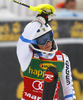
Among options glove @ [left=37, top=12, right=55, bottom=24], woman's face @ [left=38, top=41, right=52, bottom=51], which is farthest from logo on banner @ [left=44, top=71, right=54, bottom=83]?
glove @ [left=37, top=12, right=55, bottom=24]

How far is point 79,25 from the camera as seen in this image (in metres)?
7.40

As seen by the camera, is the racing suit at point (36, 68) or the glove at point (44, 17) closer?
the glove at point (44, 17)

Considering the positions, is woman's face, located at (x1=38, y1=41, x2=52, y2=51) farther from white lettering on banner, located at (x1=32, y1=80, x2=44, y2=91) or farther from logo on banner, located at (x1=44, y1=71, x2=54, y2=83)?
white lettering on banner, located at (x1=32, y1=80, x2=44, y2=91)

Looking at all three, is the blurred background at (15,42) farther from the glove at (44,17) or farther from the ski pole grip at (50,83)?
the glove at (44,17)

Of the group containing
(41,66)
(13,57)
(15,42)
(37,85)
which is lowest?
(13,57)

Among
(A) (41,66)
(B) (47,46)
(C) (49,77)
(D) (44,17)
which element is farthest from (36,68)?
(D) (44,17)

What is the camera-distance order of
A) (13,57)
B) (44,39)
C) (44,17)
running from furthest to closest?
(13,57), (44,39), (44,17)

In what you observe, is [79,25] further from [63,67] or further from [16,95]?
[63,67]

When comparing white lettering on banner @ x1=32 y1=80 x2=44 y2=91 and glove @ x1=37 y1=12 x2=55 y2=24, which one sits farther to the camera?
white lettering on banner @ x1=32 y1=80 x2=44 y2=91

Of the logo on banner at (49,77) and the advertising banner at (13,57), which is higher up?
the logo on banner at (49,77)

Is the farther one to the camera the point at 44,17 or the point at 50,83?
the point at 50,83

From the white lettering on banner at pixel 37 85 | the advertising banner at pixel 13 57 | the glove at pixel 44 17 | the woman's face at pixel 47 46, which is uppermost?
the glove at pixel 44 17

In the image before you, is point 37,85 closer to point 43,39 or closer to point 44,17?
point 43,39

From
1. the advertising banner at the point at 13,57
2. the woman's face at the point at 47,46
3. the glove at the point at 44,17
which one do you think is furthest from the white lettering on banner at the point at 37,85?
the advertising banner at the point at 13,57
